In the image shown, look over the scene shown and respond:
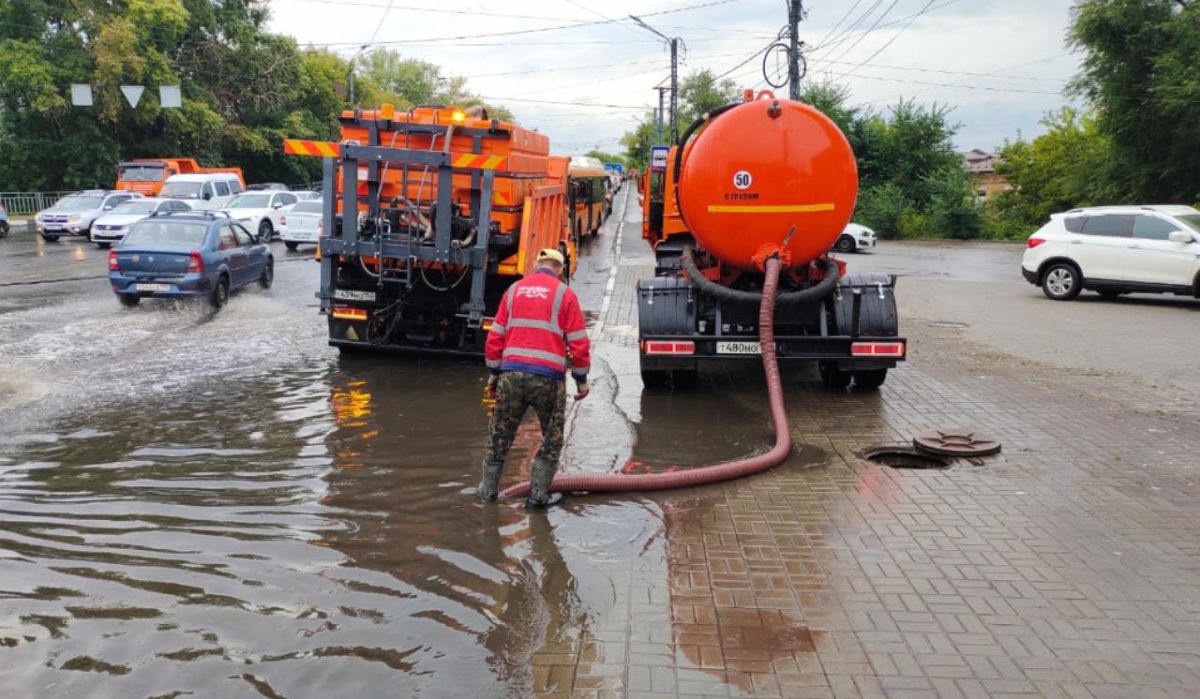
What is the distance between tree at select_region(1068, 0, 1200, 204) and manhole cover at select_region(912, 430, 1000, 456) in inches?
943

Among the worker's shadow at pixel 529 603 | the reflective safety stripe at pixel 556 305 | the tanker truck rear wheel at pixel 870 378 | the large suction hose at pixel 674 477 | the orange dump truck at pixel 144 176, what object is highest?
the orange dump truck at pixel 144 176

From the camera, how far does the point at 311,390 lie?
9.80 meters

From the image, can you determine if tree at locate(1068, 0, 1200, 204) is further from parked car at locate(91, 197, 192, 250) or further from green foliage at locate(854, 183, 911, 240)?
parked car at locate(91, 197, 192, 250)

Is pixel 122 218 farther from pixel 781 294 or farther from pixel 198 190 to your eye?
pixel 781 294

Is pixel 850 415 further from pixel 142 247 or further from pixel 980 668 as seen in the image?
pixel 142 247

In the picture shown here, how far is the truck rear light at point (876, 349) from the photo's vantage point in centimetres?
909

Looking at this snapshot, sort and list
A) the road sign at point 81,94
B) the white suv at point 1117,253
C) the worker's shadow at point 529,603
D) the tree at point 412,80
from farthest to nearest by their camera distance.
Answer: the tree at point 412,80 → the road sign at point 81,94 → the white suv at point 1117,253 → the worker's shadow at point 529,603

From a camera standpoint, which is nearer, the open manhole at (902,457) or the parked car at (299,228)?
the open manhole at (902,457)

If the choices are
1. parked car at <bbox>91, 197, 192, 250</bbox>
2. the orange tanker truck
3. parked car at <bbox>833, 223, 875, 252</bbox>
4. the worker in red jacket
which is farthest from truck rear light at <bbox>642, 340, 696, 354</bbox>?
parked car at <bbox>833, 223, 875, 252</bbox>

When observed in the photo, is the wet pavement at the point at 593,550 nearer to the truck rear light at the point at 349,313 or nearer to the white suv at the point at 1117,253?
the truck rear light at the point at 349,313

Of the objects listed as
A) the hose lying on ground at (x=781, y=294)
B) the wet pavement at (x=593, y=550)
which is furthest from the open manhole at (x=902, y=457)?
the hose lying on ground at (x=781, y=294)

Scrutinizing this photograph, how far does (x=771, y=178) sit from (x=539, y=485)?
3957 millimetres

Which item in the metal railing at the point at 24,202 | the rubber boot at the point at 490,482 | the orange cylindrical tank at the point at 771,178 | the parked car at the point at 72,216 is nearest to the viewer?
the rubber boot at the point at 490,482

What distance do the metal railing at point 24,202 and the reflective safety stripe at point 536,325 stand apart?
45.8 metres
